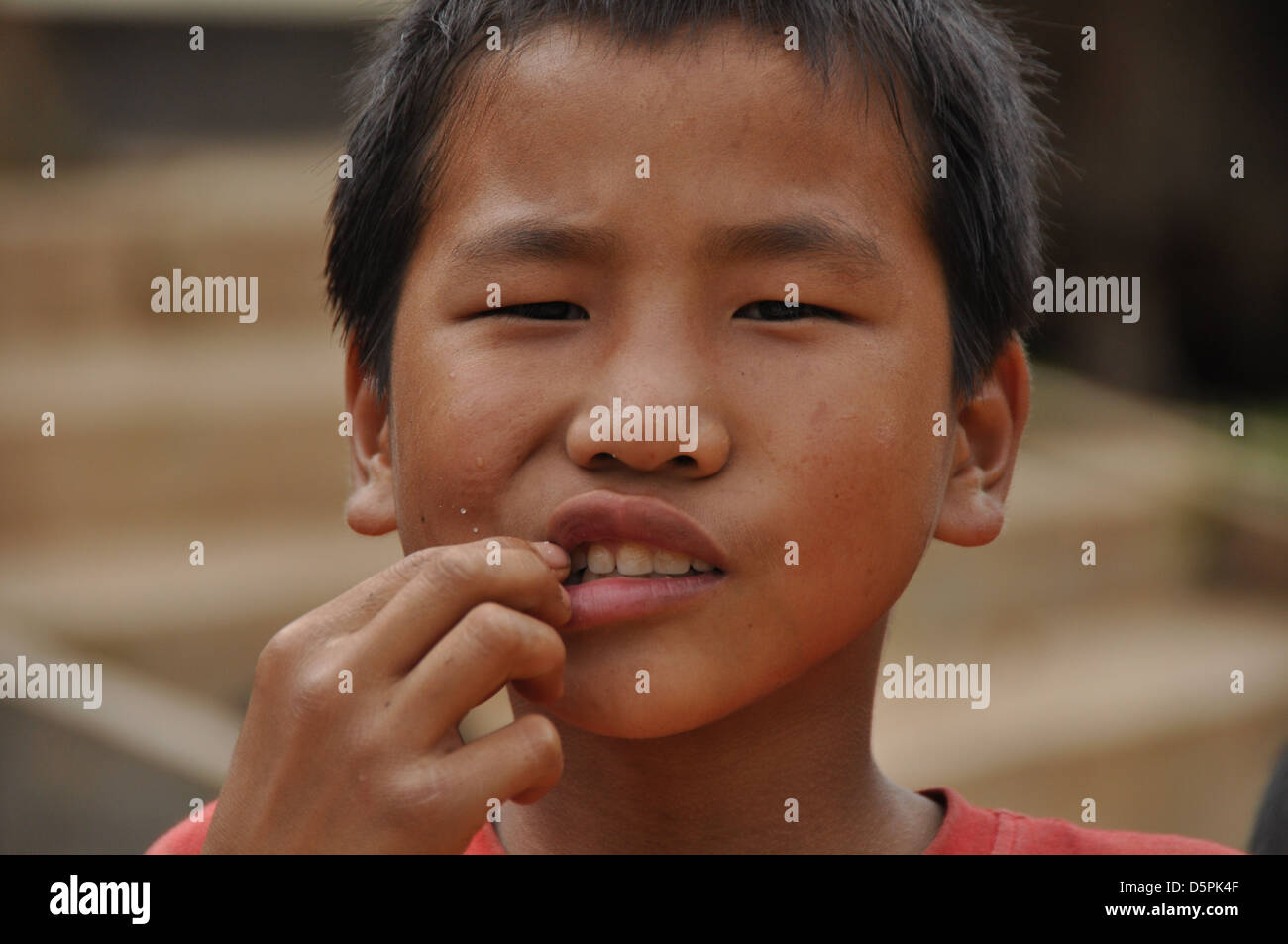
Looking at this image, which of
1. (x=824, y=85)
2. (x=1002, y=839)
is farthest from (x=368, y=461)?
(x=1002, y=839)

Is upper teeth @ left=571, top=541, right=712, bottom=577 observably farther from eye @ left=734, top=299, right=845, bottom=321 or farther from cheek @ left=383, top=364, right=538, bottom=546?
eye @ left=734, top=299, right=845, bottom=321

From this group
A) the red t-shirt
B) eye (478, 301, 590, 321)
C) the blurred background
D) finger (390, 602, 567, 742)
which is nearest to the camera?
finger (390, 602, 567, 742)

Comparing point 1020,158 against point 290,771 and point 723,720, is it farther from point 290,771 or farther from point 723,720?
point 290,771

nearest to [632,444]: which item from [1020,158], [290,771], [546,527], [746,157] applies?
[546,527]

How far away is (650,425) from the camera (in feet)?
5.28

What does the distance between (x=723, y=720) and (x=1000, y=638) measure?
12.9 feet

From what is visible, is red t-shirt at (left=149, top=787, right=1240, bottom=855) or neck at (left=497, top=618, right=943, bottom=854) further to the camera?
red t-shirt at (left=149, top=787, right=1240, bottom=855)

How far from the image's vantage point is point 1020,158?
2.17m

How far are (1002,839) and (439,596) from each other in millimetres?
971

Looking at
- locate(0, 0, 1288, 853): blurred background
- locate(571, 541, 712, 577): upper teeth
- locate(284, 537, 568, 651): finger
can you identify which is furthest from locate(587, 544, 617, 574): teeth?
locate(0, 0, 1288, 853): blurred background

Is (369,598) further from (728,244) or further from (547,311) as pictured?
(728,244)

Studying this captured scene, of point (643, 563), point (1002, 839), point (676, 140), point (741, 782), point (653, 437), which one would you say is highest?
point (676, 140)

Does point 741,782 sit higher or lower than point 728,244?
lower

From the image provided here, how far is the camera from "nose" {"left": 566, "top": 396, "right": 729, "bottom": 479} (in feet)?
5.28
